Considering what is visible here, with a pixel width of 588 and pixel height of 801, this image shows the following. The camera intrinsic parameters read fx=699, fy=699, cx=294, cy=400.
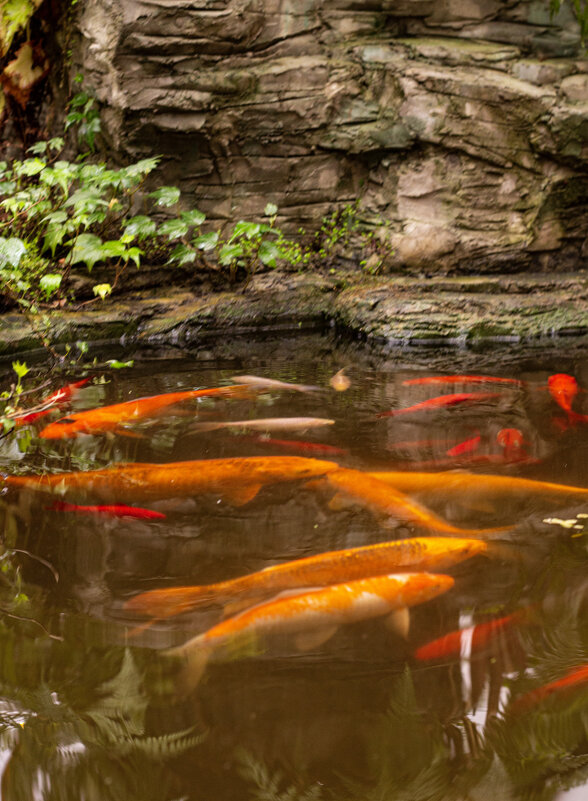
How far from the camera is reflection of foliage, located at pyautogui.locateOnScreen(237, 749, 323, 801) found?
1716 mm

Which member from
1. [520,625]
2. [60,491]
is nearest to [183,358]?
[60,491]

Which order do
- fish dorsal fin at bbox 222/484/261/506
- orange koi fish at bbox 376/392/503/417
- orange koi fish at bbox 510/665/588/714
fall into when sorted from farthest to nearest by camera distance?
orange koi fish at bbox 376/392/503/417 < fish dorsal fin at bbox 222/484/261/506 < orange koi fish at bbox 510/665/588/714

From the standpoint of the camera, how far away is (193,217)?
20.9 ft

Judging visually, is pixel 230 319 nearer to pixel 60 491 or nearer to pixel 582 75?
pixel 60 491

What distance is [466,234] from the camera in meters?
6.86

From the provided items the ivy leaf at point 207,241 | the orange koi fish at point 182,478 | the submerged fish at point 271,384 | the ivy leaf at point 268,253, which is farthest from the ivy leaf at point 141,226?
the orange koi fish at point 182,478

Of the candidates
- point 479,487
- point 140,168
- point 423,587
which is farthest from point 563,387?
point 140,168

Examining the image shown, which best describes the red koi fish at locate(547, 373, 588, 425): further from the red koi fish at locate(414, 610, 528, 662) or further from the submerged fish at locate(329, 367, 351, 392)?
the red koi fish at locate(414, 610, 528, 662)

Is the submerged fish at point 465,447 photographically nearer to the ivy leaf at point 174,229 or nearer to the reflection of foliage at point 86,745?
the reflection of foliage at point 86,745

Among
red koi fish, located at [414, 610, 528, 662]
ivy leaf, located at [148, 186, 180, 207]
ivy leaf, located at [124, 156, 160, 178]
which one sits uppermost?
ivy leaf, located at [124, 156, 160, 178]

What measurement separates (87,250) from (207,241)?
109cm

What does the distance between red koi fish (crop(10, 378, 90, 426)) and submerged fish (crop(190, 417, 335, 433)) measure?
2.74 ft

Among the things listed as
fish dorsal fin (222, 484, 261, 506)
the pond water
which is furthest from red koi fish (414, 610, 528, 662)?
fish dorsal fin (222, 484, 261, 506)

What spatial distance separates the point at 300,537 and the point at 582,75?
588cm
